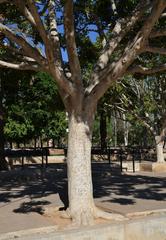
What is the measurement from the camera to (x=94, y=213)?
9516 mm

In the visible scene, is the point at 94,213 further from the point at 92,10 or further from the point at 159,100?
the point at 159,100

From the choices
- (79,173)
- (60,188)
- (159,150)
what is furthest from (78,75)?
(159,150)

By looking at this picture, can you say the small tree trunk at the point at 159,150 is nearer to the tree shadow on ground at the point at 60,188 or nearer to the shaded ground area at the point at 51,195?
the tree shadow on ground at the point at 60,188

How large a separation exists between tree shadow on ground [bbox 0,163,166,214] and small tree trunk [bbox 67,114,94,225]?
1398 mm

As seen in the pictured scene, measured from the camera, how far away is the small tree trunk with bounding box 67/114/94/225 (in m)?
9.38

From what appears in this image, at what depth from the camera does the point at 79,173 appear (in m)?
9.42

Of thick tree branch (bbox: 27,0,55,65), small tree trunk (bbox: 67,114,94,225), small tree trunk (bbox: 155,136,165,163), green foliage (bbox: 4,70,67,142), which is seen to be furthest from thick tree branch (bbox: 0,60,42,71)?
green foliage (bbox: 4,70,67,142)

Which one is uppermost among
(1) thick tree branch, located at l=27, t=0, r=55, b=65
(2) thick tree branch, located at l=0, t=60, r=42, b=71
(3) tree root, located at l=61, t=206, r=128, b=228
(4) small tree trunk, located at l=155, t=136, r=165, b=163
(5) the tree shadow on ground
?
(1) thick tree branch, located at l=27, t=0, r=55, b=65

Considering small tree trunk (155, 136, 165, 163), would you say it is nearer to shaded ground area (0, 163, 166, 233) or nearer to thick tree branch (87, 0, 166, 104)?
shaded ground area (0, 163, 166, 233)

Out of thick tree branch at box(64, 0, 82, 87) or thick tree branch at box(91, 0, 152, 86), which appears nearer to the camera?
thick tree branch at box(64, 0, 82, 87)

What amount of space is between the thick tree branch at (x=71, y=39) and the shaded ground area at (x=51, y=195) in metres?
2.96

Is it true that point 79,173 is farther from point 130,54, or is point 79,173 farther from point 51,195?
point 51,195

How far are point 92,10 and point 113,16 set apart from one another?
553 mm

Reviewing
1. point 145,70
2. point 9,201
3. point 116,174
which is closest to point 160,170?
point 116,174
